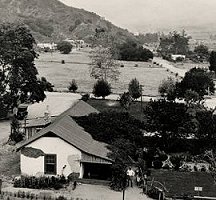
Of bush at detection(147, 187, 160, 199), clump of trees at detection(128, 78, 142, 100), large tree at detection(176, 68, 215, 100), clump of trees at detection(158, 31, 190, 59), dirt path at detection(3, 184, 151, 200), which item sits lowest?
dirt path at detection(3, 184, 151, 200)

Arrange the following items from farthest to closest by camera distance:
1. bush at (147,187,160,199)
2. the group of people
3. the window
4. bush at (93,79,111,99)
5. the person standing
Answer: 1. bush at (93,79,111,99)
2. the window
3. the group of people
4. the person standing
5. bush at (147,187,160,199)

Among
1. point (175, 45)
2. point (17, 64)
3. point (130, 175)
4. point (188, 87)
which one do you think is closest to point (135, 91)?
point (188, 87)

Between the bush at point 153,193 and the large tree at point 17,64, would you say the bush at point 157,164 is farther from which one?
the large tree at point 17,64

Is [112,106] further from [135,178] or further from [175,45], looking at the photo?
[175,45]

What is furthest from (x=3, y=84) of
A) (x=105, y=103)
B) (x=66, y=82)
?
(x=66, y=82)

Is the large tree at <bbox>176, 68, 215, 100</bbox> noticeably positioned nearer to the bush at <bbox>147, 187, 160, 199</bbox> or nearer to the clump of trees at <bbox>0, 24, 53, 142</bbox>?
the clump of trees at <bbox>0, 24, 53, 142</bbox>

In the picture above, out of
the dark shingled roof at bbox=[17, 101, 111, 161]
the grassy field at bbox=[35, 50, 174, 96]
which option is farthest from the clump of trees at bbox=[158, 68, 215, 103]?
the dark shingled roof at bbox=[17, 101, 111, 161]
